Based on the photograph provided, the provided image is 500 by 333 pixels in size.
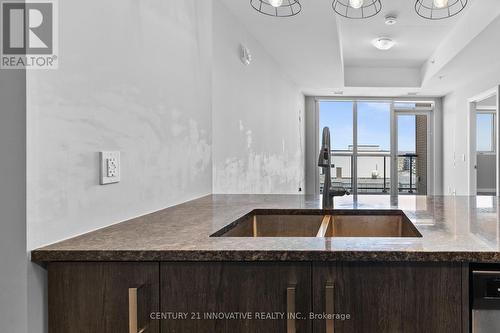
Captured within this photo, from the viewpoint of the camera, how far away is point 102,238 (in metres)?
1.03

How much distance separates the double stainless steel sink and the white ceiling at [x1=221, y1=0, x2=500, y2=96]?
186 centimetres

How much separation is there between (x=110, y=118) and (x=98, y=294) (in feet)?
1.93

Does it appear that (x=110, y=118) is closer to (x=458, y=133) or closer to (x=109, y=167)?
(x=109, y=167)

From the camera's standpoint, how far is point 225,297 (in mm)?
895

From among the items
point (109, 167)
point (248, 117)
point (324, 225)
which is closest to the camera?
point (109, 167)

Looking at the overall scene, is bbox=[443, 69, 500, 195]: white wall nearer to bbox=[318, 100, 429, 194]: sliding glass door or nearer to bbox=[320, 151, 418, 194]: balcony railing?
bbox=[318, 100, 429, 194]: sliding glass door

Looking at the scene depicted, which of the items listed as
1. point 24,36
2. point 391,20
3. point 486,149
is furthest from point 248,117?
point 486,149

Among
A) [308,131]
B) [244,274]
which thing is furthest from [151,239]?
[308,131]

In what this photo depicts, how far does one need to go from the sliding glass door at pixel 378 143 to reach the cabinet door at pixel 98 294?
7140 mm

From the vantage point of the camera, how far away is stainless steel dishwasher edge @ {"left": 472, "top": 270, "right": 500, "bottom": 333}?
0.85 m

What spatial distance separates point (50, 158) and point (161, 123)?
2.31 ft

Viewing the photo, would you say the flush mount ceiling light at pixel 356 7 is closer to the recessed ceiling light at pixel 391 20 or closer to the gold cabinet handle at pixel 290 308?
the recessed ceiling light at pixel 391 20

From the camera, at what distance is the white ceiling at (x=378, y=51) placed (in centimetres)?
329

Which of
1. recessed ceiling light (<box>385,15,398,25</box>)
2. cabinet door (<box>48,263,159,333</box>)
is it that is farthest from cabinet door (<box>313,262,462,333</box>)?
recessed ceiling light (<box>385,15,398,25</box>)
